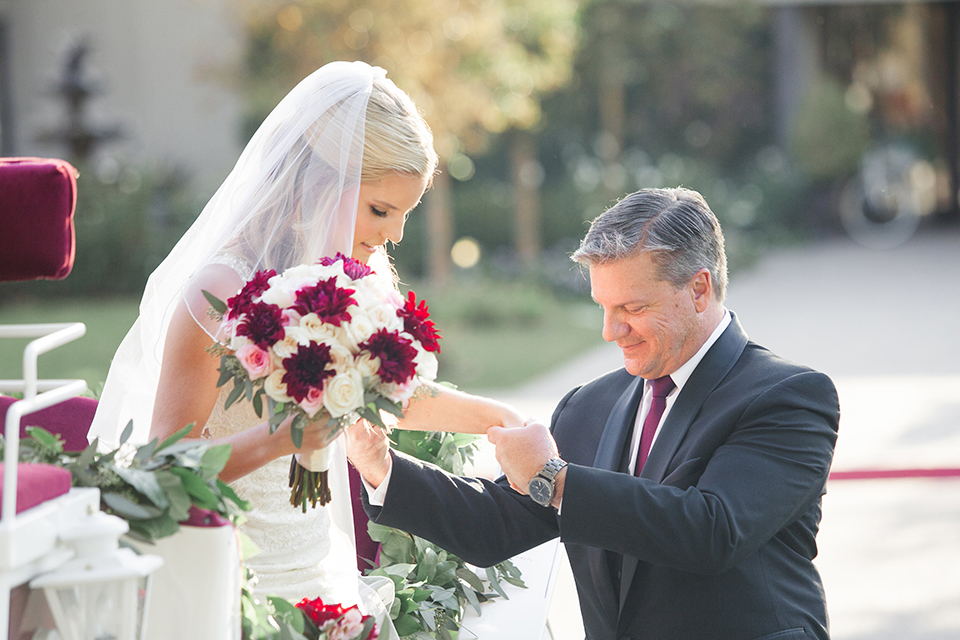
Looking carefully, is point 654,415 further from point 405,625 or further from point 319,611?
point 319,611

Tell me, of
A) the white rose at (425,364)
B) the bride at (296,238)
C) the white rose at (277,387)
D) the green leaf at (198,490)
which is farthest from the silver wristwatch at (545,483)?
the green leaf at (198,490)

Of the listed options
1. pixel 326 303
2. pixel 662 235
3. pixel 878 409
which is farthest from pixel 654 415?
pixel 878 409

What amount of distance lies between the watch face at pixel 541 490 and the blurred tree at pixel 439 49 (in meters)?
6.78

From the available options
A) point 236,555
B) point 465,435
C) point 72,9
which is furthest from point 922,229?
point 236,555

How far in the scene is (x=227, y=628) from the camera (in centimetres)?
167

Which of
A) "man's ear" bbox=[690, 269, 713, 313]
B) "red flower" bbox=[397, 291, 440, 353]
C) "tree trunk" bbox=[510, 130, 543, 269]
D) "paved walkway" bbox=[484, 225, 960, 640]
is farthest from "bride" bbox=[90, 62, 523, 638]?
"tree trunk" bbox=[510, 130, 543, 269]

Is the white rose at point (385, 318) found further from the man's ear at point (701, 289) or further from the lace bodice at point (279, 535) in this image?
the man's ear at point (701, 289)

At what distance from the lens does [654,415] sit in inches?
100

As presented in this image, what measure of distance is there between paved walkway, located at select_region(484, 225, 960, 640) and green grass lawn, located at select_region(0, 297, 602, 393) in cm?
51

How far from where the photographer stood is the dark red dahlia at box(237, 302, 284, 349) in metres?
1.79

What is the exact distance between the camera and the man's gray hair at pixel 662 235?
95.8 inches

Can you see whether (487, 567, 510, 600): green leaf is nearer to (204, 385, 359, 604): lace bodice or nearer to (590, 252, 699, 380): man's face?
(204, 385, 359, 604): lace bodice

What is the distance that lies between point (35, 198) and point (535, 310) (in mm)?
10910

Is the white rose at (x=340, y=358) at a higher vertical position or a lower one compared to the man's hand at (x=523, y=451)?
higher
